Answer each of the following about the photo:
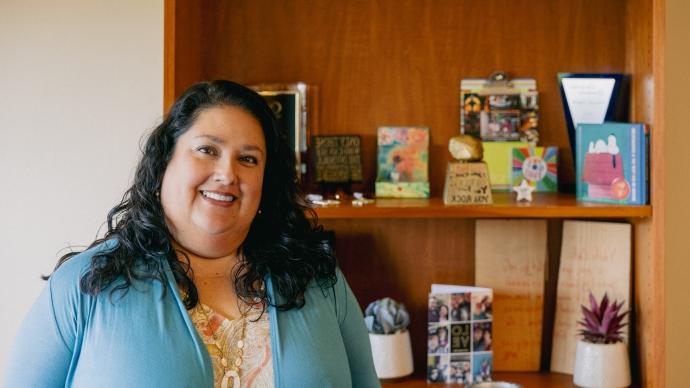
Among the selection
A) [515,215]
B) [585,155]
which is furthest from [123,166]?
[585,155]

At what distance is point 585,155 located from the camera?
2.07 m

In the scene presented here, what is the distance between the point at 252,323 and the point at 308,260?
19 centimetres

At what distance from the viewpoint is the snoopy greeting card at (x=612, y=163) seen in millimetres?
1975

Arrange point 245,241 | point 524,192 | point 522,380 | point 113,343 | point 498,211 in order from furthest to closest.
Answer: point 522,380
point 524,192
point 498,211
point 245,241
point 113,343

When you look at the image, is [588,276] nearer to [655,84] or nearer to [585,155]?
[585,155]

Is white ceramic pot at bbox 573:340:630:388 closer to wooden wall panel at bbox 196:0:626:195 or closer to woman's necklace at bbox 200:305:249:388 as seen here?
wooden wall panel at bbox 196:0:626:195

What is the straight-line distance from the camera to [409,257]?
2.31 metres

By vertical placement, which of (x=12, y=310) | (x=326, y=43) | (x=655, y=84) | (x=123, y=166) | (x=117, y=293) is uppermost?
(x=326, y=43)

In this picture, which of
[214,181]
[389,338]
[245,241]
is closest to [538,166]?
[389,338]

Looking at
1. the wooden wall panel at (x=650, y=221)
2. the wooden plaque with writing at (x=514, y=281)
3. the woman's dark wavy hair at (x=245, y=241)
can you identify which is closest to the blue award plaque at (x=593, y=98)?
the wooden wall panel at (x=650, y=221)

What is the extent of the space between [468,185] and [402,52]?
47 centimetres

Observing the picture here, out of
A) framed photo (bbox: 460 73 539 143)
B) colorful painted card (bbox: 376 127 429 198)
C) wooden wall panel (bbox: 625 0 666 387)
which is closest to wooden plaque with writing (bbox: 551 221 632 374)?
wooden wall panel (bbox: 625 0 666 387)

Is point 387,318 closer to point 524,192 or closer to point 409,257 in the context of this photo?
point 409,257

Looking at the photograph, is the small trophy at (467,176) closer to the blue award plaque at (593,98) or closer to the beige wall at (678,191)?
the blue award plaque at (593,98)
